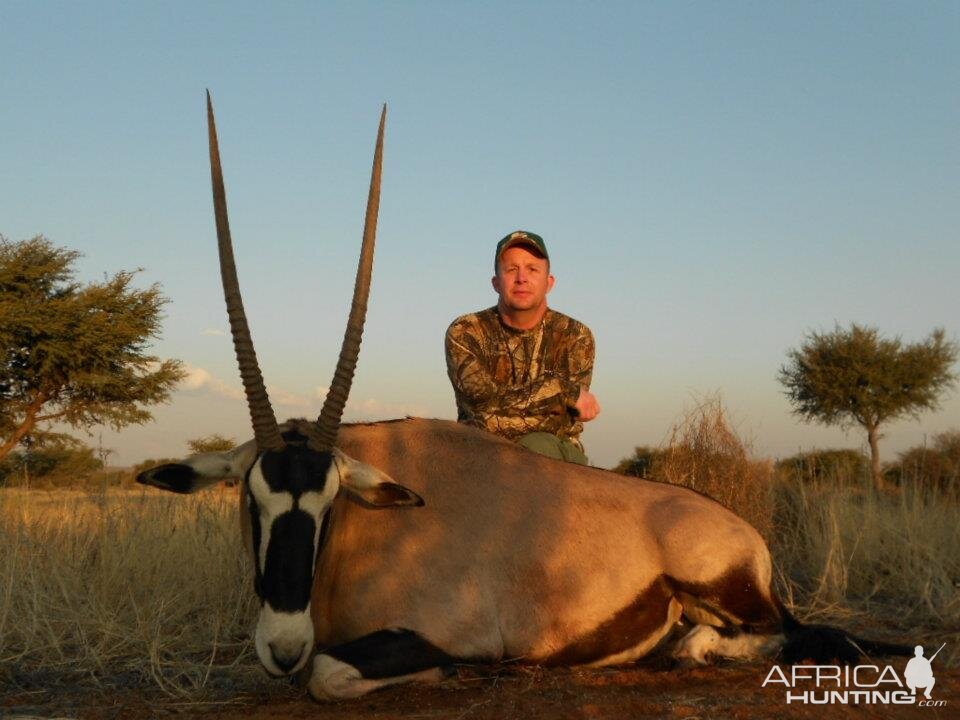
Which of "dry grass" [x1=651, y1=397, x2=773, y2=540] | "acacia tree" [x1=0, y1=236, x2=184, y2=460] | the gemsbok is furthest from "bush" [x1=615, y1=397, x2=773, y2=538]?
"acacia tree" [x1=0, y1=236, x2=184, y2=460]

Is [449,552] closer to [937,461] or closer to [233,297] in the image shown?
[233,297]

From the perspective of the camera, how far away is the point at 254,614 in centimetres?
558

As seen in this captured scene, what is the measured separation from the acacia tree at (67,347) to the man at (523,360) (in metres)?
16.4

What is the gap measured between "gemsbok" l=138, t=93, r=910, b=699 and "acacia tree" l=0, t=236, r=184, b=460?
18.1m

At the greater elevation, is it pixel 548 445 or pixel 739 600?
pixel 548 445

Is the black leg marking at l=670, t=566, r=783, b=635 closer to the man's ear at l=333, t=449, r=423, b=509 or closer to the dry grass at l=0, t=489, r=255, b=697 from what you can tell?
the man's ear at l=333, t=449, r=423, b=509

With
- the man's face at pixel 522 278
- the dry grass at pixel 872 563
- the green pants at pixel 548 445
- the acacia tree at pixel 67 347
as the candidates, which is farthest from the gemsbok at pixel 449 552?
the acacia tree at pixel 67 347

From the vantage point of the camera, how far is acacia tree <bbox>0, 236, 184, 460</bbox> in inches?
810

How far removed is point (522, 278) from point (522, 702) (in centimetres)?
329

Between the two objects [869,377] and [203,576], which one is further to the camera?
[869,377]

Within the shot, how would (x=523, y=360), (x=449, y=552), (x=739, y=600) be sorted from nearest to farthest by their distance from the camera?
(x=449, y=552) < (x=739, y=600) < (x=523, y=360)

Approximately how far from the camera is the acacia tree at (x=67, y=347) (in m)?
20.6

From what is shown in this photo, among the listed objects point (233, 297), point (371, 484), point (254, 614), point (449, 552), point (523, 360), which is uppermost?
point (523, 360)

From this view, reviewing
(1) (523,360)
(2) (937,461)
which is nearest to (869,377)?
(2) (937,461)
